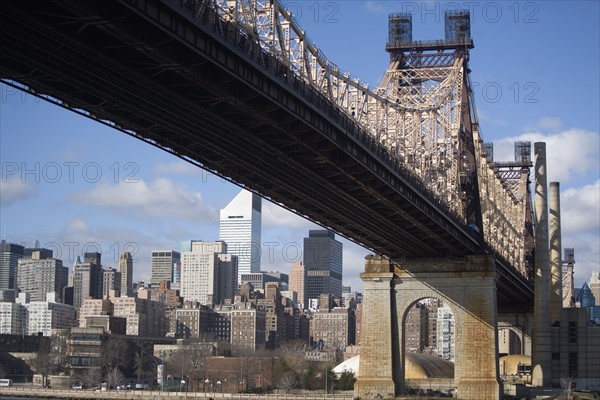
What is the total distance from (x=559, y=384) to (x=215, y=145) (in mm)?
52356

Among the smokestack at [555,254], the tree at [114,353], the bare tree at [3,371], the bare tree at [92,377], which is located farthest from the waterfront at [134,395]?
the bare tree at [3,371]

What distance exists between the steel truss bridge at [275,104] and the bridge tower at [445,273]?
0.21 meters

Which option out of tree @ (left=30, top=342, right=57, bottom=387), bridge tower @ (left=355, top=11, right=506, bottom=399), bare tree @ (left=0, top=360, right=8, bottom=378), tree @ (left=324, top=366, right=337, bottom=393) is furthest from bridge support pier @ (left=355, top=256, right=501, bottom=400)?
bare tree @ (left=0, top=360, right=8, bottom=378)

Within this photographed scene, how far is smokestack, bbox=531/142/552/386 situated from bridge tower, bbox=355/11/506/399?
10.3 meters

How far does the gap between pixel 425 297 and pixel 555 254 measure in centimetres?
1921

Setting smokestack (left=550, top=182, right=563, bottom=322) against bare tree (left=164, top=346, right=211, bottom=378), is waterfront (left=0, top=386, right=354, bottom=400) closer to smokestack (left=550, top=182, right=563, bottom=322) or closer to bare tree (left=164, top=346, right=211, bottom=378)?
smokestack (left=550, top=182, right=563, bottom=322)

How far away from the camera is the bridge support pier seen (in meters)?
81.2

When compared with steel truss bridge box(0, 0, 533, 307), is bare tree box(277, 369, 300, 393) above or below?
below

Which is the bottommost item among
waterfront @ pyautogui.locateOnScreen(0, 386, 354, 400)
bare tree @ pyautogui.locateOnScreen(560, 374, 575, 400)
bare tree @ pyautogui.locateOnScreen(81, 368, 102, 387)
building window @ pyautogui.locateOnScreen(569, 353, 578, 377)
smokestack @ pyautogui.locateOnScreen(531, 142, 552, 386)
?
waterfront @ pyautogui.locateOnScreen(0, 386, 354, 400)

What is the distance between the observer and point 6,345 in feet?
607

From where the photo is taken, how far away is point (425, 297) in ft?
276

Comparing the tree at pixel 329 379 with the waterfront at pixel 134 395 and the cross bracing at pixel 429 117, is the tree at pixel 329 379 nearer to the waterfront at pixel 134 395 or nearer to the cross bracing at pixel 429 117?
the waterfront at pixel 134 395

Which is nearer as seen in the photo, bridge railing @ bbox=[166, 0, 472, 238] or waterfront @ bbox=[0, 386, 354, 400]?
bridge railing @ bbox=[166, 0, 472, 238]

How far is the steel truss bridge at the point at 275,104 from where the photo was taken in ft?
117
